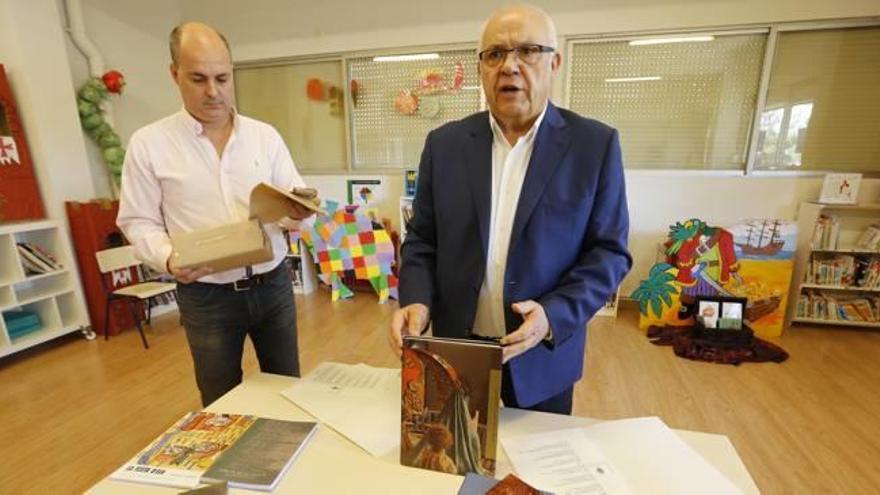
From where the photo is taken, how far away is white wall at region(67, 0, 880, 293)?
3180mm

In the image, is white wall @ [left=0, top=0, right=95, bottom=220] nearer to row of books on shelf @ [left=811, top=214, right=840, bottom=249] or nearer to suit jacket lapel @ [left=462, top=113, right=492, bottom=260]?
suit jacket lapel @ [left=462, top=113, right=492, bottom=260]

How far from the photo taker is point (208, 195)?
127 centimetres

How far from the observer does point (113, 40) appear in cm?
360

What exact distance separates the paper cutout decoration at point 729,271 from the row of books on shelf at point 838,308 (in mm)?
311

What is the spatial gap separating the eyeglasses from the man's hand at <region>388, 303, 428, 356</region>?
0.58 metres

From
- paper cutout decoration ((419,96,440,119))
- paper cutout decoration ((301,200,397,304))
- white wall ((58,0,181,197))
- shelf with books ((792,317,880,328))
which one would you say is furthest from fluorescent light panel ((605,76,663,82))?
white wall ((58,0,181,197))

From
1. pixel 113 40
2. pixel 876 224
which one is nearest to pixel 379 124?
pixel 113 40

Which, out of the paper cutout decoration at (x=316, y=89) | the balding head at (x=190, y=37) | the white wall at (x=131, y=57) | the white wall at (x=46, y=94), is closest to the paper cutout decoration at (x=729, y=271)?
the balding head at (x=190, y=37)

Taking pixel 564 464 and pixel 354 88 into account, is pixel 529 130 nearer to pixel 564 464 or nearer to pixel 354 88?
pixel 564 464

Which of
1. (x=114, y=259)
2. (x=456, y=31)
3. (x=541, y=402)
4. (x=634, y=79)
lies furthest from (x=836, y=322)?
(x=114, y=259)

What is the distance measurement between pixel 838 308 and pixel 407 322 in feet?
12.4

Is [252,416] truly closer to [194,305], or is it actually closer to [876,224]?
[194,305]

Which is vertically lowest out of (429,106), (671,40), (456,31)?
(429,106)

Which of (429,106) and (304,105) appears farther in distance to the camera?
(304,105)
